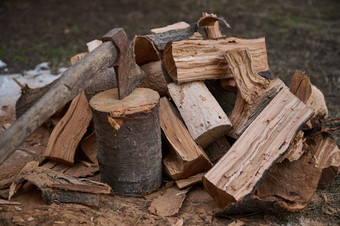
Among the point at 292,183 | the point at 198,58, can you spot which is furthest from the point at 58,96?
the point at 292,183

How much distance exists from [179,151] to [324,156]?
1.31m

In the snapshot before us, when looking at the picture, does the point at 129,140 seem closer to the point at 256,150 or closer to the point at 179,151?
the point at 179,151

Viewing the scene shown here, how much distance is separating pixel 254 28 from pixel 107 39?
17.9 ft

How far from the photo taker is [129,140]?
9.86 feet

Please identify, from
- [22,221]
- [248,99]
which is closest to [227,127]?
[248,99]

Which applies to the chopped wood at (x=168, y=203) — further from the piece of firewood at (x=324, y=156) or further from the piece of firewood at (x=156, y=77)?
the piece of firewood at (x=324, y=156)

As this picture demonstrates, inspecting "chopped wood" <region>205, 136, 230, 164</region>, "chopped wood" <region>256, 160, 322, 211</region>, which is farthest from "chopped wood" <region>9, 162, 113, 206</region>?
"chopped wood" <region>256, 160, 322, 211</region>

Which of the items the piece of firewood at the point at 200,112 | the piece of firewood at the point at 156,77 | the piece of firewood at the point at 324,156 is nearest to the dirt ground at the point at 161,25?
the piece of firewood at the point at 324,156

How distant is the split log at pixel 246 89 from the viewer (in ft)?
11.3

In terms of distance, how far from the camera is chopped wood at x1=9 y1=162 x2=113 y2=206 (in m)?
2.89

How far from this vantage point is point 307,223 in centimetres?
295

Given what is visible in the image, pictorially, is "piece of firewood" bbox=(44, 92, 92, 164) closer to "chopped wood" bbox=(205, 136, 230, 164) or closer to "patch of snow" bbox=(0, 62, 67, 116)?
"chopped wood" bbox=(205, 136, 230, 164)

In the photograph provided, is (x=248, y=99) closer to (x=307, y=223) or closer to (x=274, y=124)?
(x=274, y=124)

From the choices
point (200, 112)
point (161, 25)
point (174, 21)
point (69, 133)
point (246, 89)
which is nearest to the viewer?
point (200, 112)
